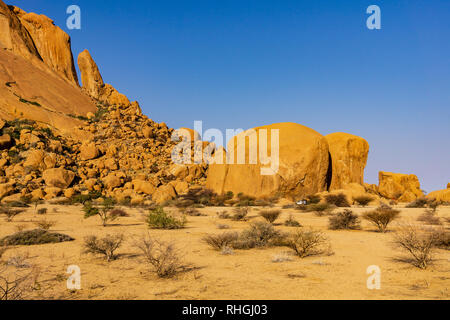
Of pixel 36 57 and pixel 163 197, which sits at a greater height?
pixel 36 57

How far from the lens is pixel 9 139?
3903cm

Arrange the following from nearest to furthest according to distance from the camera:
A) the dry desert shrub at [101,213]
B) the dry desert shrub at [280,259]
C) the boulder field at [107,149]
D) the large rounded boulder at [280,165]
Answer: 1. the dry desert shrub at [280,259]
2. the dry desert shrub at [101,213]
3. the large rounded boulder at [280,165]
4. the boulder field at [107,149]

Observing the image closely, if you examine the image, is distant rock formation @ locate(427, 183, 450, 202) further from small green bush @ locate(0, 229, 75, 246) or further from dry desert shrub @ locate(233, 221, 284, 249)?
small green bush @ locate(0, 229, 75, 246)

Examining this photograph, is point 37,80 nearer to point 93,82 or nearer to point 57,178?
point 93,82

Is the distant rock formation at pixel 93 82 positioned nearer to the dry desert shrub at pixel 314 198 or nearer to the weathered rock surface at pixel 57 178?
the weathered rock surface at pixel 57 178

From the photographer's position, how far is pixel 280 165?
105ft

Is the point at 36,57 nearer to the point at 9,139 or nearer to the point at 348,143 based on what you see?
the point at 9,139

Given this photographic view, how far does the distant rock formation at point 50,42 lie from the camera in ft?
197

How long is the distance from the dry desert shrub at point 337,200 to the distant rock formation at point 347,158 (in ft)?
19.7

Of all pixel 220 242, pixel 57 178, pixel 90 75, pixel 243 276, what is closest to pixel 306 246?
pixel 220 242

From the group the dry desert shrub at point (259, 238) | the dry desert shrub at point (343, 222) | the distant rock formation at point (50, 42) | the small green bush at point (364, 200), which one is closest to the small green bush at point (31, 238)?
the dry desert shrub at point (259, 238)

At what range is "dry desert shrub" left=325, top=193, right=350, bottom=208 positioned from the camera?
28347mm
